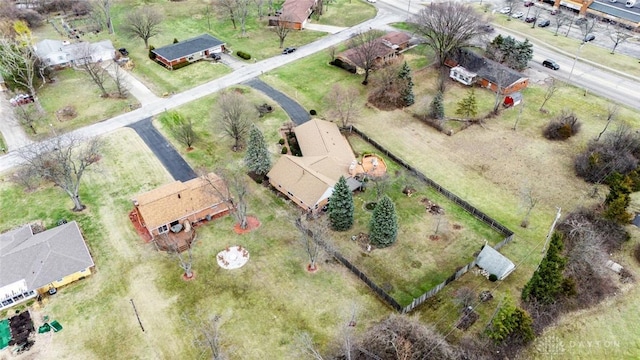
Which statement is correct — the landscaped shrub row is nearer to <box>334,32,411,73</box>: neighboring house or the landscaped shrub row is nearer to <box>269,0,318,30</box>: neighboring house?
<box>269,0,318,30</box>: neighboring house

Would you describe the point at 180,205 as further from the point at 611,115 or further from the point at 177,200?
the point at 611,115

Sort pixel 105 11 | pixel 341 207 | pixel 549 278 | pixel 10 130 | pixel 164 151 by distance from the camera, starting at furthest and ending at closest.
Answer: pixel 105 11
pixel 10 130
pixel 164 151
pixel 341 207
pixel 549 278

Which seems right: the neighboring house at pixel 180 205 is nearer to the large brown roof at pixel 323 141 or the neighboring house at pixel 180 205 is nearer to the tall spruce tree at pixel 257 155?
the tall spruce tree at pixel 257 155

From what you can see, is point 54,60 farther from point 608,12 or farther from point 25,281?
point 608,12

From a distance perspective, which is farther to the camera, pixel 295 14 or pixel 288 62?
pixel 295 14

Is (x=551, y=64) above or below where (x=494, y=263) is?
above

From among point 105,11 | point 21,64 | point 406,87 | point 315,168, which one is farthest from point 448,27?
point 21,64

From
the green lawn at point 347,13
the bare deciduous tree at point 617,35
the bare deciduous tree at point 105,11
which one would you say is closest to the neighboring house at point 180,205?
the bare deciduous tree at point 105,11
